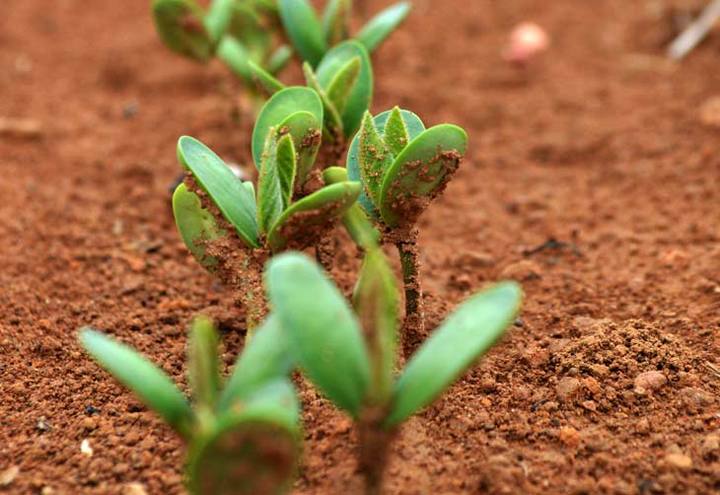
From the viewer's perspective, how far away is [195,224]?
1.61 metres

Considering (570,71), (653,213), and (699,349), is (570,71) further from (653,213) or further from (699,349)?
(699,349)

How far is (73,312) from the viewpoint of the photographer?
1.96m

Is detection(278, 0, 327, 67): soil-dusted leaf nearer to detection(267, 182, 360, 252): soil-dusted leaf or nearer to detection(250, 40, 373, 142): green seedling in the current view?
detection(250, 40, 373, 142): green seedling

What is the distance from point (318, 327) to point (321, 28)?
1.41 metres

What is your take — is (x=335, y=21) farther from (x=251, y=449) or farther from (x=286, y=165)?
(x=251, y=449)

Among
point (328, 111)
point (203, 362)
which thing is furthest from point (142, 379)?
point (328, 111)

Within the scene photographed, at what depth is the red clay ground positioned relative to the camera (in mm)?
1473

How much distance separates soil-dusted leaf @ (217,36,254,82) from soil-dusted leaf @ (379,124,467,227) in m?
1.06

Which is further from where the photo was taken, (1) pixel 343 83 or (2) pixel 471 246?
(2) pixel 471 246

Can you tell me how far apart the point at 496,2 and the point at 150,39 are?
1.58 m

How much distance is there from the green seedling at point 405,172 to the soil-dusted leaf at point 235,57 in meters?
0.92

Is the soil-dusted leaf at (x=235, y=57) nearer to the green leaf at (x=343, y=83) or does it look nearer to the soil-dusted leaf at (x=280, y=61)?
the soil-dusted leaf at (x=280, y=61)

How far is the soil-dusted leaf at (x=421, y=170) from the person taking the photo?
1.47 metres

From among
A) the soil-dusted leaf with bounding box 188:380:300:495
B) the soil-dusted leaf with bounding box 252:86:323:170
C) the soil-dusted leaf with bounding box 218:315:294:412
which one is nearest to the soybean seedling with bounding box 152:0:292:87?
the soil-dusted leaf with bounding box 252:86:323:170
